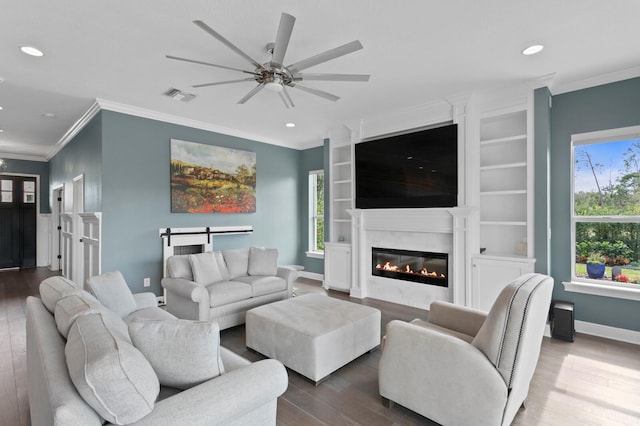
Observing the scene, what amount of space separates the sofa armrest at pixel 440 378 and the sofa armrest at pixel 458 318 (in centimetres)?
67

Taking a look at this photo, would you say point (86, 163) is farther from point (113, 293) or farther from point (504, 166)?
point (504, 166)

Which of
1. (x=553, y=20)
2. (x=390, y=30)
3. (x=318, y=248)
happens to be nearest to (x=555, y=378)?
(x=553, y=20)

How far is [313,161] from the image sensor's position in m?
6.69

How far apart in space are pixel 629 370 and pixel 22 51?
5933mm

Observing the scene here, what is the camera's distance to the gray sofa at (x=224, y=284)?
3.42 meters

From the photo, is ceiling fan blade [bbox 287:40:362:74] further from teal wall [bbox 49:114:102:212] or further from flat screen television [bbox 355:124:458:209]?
teal wall [bbox 49:114:102:212]

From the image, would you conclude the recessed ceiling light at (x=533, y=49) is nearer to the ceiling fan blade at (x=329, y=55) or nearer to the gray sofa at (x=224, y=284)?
the ceiling fan blade at (x=329, y=55)

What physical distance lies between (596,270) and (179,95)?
17.0ft

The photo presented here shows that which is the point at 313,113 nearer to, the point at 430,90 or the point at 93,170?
the point at 430,90

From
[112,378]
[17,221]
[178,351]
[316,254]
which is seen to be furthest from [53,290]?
[17,221]

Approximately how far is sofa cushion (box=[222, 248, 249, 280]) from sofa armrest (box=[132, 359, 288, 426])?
2801mm

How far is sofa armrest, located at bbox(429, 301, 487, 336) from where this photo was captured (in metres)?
2.41

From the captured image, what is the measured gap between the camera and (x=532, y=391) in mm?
2381

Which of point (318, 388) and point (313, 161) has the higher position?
point (313, 161)
